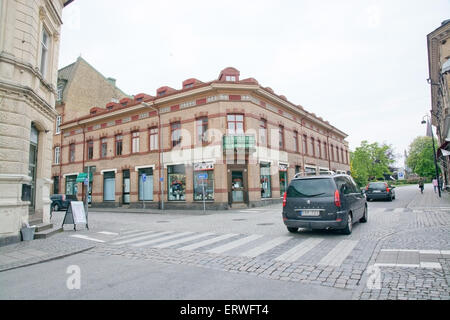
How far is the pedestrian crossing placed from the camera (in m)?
5.57

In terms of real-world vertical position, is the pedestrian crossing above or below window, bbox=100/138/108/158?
below

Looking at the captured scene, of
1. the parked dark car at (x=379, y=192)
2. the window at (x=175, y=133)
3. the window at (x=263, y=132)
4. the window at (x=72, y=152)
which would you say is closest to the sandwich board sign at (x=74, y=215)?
the window at (x=175, y=133)

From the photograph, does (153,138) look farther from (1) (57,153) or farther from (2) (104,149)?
(1) (57,153)

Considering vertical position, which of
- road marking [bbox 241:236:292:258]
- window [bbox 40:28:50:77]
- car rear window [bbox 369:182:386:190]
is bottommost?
road marking [bbox 241:236:292:258]

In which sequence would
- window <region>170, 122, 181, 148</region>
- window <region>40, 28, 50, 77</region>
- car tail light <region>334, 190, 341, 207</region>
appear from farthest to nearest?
window <region>170, 122, 181, 148</region> → window <region>40, 28, 50, 77</region> → car tail light <region>334, 190, 341, 207</region>

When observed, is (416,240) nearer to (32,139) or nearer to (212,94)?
(32,139)

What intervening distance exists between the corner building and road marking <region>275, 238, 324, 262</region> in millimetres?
10958

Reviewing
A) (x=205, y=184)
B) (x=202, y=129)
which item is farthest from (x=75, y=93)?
(x=205, y=184)

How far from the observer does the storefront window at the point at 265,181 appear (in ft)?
71.1

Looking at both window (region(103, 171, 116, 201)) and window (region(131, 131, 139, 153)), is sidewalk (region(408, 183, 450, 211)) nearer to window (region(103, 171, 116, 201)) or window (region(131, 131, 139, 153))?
window (region(131, 131, 139, 153))

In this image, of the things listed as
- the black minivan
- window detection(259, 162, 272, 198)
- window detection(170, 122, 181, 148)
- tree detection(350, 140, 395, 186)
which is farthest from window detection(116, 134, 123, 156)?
tree detection(350, 140, 395, 186)

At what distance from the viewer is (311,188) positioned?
7.90 metres
